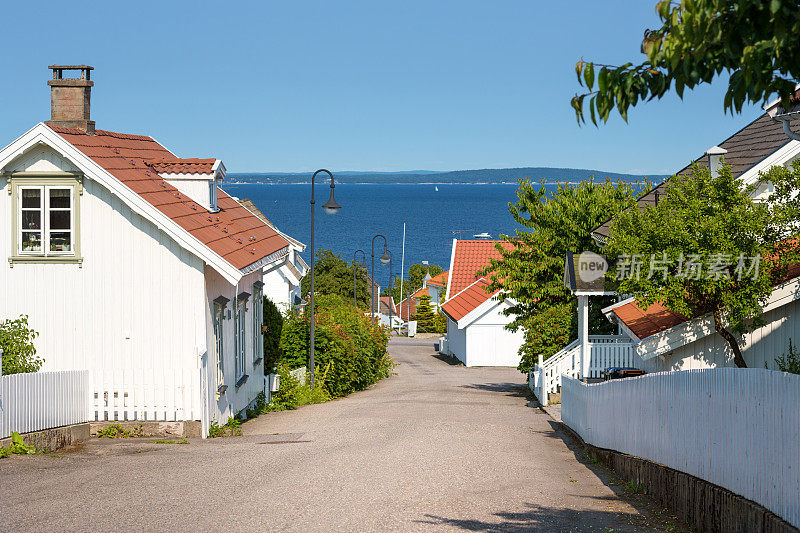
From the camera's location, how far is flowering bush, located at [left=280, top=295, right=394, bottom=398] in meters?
25.2

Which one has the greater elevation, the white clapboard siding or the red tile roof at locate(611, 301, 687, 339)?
the red tile roof at locate(611, 301, 687, 339)

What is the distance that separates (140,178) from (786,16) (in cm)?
1428

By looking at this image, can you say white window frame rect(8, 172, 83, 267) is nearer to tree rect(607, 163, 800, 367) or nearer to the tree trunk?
tree rect(607, 163, 800, 367)

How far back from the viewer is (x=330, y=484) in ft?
33.4

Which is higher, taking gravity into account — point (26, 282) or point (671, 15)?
point (671, 15)

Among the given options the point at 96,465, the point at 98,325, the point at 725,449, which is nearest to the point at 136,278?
the point at 98,325

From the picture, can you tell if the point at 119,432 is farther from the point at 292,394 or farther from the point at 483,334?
the point at 483,334

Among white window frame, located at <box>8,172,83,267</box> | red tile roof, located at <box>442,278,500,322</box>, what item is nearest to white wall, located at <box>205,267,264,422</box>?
white window frame, located at <box>8,172,83,267</box>

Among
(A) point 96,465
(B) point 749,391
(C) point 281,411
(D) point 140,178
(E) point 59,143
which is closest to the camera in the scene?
(B) point 749,391

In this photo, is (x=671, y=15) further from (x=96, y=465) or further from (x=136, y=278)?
(x=136, y=278)

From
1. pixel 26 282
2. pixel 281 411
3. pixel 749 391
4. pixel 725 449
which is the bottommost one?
pixel 281 411

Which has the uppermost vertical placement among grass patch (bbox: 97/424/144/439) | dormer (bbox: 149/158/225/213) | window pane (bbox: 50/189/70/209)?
dormer (bbox: 149/158/225/213)

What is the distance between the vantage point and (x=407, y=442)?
1418 cm

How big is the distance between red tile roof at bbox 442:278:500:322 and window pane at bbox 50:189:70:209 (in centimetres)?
3270
